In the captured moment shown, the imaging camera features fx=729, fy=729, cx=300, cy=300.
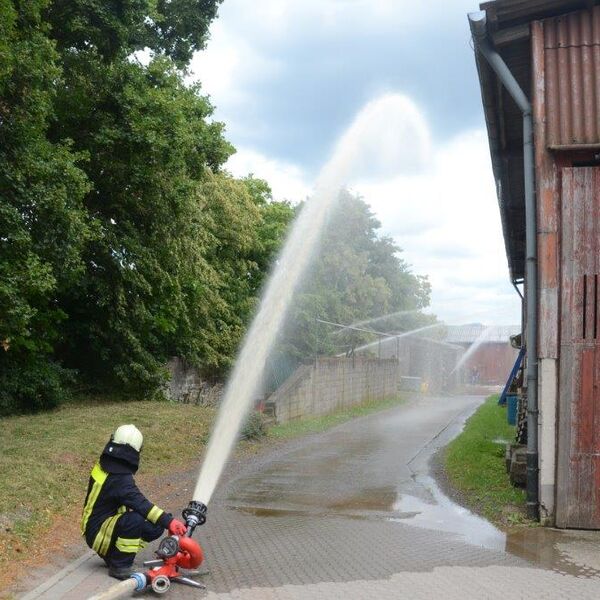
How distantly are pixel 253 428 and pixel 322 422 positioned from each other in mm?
5809

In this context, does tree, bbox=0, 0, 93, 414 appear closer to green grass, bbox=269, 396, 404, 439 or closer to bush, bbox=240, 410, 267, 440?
bush, bbox=240, 410, 267, 440

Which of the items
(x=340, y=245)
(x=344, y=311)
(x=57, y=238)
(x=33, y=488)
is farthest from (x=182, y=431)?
(x=340, y=245)

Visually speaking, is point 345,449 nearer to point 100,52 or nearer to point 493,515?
point 493,515

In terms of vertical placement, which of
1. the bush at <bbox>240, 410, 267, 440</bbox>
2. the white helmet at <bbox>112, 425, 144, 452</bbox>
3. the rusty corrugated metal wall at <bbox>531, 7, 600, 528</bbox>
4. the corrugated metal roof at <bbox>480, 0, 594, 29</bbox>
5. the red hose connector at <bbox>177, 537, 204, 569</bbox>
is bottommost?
the red hose connector at <bbox>177, 537, 204, 569</bbox>

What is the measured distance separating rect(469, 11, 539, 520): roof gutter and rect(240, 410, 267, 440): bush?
9.13m

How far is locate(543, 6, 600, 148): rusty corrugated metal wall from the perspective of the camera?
28.8 ft

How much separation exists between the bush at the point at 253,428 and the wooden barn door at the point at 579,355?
9.62m

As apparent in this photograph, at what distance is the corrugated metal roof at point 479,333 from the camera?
224 feet

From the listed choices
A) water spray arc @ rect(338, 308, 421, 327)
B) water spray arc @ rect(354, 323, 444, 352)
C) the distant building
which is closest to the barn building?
water spray arc @ rect(354, 323, 444, 352)

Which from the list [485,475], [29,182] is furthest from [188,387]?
[485,475]

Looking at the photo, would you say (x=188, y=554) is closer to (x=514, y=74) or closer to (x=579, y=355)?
(x=579, y=355)

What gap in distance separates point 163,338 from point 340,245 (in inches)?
902

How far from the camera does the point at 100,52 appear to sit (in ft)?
48.3

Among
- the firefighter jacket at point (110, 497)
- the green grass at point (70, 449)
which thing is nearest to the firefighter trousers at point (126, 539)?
the firefighter jacket at point (110, 497)
